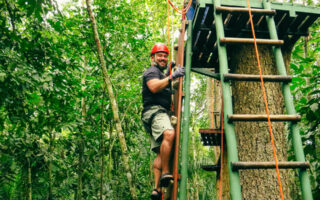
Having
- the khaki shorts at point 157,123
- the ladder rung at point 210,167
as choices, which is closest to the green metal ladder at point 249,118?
the khaki shorts at point 157,123

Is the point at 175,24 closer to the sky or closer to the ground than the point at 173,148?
closer to the sky

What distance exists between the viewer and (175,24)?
37.9 ft

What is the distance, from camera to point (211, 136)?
13.0ft

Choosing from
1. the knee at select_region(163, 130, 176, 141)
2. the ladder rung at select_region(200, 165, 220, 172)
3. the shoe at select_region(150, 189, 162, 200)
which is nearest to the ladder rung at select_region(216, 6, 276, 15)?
the knee at select_region(163, 130, 176, 141)

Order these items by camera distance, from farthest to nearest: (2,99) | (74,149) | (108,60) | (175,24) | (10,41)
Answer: (175,24)
(74,149)
(108,60)
(10,41)
(2,99)

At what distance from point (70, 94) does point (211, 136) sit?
242 centimetres

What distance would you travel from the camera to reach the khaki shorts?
2.88m

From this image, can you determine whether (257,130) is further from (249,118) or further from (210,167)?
(210,167)

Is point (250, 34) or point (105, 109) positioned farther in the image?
point (105, 109)

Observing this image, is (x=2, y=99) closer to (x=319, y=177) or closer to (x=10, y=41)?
(x=10, y=41)

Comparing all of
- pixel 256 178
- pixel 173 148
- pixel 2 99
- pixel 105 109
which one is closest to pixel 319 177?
pixel 256 178

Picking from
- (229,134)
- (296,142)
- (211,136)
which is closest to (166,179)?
(229,134)

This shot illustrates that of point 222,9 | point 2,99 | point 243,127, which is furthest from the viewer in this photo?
point 2,99

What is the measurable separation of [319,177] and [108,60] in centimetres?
402
